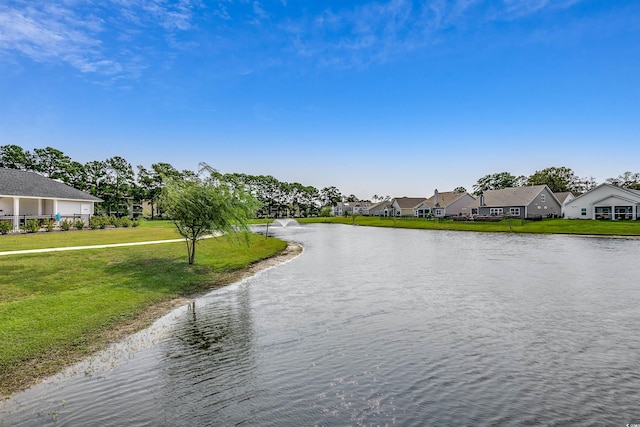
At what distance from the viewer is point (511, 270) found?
69.2 ft

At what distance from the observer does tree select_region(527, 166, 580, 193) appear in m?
94.9

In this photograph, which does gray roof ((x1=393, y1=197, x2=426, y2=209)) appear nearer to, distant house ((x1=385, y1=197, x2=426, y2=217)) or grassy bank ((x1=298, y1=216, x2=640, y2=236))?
distant house ((x1=385, y1=197, x2=426, y2=217))

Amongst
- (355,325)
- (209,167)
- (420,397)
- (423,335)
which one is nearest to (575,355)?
(423,335)

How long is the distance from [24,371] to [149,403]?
3360 millimetres

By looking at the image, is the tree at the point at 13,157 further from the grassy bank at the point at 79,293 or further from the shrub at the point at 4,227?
the grassy bank at the point at 79,293

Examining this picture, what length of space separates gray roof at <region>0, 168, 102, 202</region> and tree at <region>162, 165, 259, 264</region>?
75.3 ft

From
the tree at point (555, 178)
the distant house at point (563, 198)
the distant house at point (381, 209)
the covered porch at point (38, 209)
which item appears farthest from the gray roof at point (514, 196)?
the covered porch at point (38, 209)

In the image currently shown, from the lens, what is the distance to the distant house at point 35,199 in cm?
3203

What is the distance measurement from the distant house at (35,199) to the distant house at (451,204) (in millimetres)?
72265

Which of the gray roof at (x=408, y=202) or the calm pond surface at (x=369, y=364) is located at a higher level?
the gray roof at (x=408, y=202)

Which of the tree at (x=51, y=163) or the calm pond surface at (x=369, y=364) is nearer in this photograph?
the calm pond surface at (x=369, y=364)

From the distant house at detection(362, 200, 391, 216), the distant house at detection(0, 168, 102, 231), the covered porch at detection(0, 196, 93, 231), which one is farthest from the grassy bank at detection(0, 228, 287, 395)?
the distant house at detection(362, 200, 391, 216)

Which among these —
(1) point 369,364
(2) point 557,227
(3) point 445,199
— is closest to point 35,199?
(1) point 369,364

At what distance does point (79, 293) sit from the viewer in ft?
42.2
